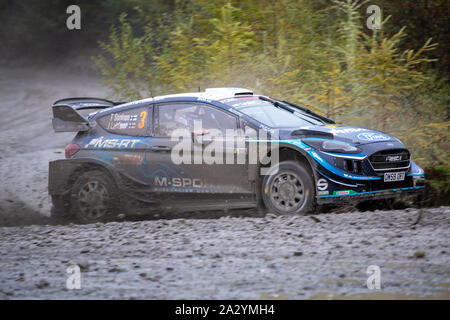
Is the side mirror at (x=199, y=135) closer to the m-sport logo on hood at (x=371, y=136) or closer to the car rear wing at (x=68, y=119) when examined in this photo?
the car rear wing at (x=68, y=119)

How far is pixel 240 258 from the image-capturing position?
Result: 5652 mm

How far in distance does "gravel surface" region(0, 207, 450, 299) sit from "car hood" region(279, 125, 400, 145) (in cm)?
90

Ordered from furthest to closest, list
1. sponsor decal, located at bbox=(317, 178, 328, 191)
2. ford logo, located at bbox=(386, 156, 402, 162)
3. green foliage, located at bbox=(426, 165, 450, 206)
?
green foliage, located at bbox=(426, 165, 450, 206) → ford logo, located at bbox=(386, 156, 402, 162) → sponsor decal, located at bbox=(317, 178, 328, 191)

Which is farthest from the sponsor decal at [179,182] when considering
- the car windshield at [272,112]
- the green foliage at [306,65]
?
the green foliage at [306,65]

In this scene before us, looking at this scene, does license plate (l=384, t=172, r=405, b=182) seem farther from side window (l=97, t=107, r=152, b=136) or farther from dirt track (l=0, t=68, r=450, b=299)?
side window (l=97, t=107, r=152, b=136)

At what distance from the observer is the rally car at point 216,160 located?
7375 millimetres

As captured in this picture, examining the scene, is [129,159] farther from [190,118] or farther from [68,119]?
[68,119]

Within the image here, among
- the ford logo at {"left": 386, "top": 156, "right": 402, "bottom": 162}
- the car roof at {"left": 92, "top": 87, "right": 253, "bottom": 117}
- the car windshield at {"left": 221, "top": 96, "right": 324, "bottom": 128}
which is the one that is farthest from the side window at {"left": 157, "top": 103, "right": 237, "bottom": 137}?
the ford logo at {"left": 386, "top": 156, "right": 402, "bottom": 162}

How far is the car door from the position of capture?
7.77m

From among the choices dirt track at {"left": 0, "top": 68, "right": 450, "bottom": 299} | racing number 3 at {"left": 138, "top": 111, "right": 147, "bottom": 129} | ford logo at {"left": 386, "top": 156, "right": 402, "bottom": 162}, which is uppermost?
racing number 3 at {"left": 138, "top": 111, "right": 147, "bottom": 129}

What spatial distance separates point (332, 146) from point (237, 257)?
7.41 feet

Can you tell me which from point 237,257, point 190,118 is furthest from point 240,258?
point 190,118

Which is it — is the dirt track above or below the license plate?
below
